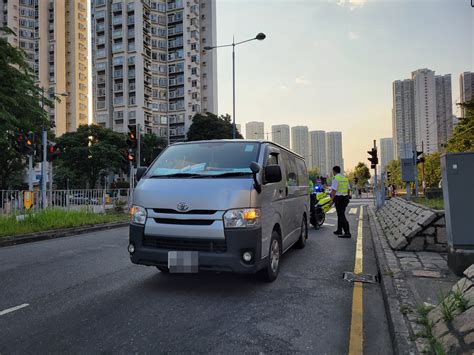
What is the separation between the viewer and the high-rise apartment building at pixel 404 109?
175ft

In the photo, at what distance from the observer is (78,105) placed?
303 ft

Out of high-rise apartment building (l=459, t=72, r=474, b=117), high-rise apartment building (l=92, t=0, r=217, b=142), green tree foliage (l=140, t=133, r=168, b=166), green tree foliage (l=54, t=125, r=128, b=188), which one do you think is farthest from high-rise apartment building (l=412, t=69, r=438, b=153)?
high-rise apartment building (l=92, t=0, r=217, b=142)

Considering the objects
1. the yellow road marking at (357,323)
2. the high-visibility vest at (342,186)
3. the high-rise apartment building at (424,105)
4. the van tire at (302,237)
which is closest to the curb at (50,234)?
the van tire at (302,237)

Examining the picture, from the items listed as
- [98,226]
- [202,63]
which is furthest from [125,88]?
[98,226]

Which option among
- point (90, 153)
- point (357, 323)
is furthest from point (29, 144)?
point (90, 153)

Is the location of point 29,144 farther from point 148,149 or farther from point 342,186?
point 148,149

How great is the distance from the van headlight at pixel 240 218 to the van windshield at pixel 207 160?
1.85 feet

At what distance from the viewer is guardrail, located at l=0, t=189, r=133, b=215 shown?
439 inches

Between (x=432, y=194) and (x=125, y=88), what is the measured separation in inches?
2578

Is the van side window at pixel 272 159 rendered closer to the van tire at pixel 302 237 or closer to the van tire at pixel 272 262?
the van tire at pixel 272 262

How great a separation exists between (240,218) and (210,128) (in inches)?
2315

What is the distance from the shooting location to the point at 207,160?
511 cm

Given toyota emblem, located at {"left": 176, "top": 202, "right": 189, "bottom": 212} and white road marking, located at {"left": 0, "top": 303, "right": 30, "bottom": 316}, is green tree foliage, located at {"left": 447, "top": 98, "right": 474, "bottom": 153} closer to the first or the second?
Answer: toyota emblem, located at {"left": 176, "top": 202, "right": 189, "bottom": 212}

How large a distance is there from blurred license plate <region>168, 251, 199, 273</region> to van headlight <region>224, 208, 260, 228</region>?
54 centimetres
